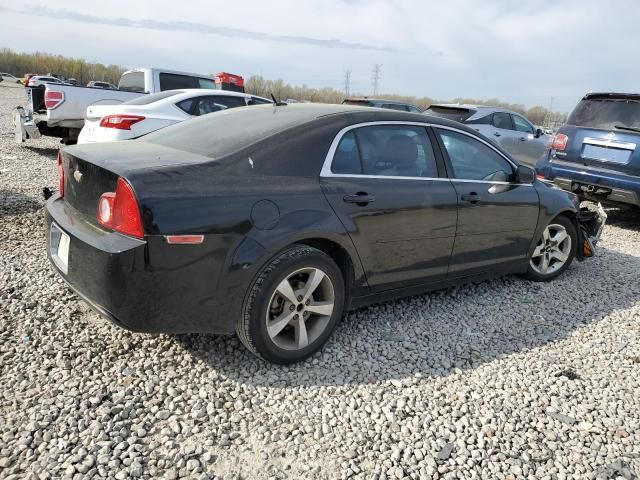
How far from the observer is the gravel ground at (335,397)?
2.30 meters

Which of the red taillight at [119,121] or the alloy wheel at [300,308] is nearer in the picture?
the alloy wheel at [300,308]

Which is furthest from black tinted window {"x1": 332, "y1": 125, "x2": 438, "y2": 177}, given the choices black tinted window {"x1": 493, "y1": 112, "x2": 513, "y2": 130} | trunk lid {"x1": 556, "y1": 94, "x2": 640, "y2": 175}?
black tinted window {"x1": 493, "y1": 112, "x2": 513, "y2": 130}

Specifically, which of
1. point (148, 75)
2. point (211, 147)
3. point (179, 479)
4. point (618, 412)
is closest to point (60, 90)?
point (148, 75)

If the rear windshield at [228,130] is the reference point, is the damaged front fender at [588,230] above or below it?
below

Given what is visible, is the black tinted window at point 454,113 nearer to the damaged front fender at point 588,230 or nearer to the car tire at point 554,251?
the damaged front fender at point 588,230

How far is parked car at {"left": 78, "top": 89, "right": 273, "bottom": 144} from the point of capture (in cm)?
698

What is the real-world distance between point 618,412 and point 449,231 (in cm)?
157

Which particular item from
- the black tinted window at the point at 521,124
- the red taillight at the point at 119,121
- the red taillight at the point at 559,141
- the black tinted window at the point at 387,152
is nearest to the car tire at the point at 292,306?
the black tinted window at the point at 387,152

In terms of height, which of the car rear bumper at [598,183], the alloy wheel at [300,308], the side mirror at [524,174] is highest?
the side mirror at [524,174]

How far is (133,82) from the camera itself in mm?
10961

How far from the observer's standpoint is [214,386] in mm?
2789

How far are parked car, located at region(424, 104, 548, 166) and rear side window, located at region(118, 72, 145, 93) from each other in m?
6.42

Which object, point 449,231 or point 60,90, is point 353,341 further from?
point 60,90

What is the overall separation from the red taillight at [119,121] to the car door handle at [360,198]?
4.98 metres
